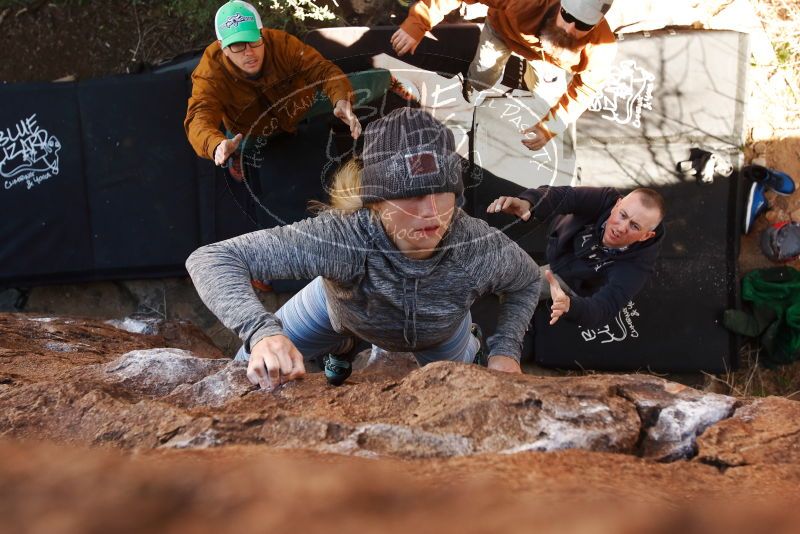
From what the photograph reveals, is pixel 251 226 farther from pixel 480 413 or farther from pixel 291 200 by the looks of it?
pixel 480 413

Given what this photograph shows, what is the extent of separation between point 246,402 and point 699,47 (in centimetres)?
319

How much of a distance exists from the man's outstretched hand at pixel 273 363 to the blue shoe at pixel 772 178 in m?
3.04

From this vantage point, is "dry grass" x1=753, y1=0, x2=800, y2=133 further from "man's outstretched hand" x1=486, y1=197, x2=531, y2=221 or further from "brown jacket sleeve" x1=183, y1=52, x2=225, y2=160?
"brown jacket sleeve" x1=183, y1=52, x2=225, y2=160

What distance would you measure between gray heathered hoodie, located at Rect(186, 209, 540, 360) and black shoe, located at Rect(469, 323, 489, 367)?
1.21 ft

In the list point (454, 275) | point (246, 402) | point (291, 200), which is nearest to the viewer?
point (246, 402)

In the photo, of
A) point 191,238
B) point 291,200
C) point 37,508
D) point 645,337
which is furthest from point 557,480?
point 191,238

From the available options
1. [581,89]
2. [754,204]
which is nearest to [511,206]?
[581,89]

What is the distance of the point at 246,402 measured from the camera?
47.2 inches

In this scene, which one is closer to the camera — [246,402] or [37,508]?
[37,508]

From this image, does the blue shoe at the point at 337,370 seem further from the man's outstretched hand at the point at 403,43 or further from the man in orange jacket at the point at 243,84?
the man's outstretched hand at the point at 403,43

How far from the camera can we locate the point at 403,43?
2135 millimetres

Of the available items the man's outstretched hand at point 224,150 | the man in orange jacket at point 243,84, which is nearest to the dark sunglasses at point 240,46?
the man in orange jacket at point 243,84

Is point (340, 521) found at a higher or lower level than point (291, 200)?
lower

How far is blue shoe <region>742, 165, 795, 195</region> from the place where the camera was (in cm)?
335
